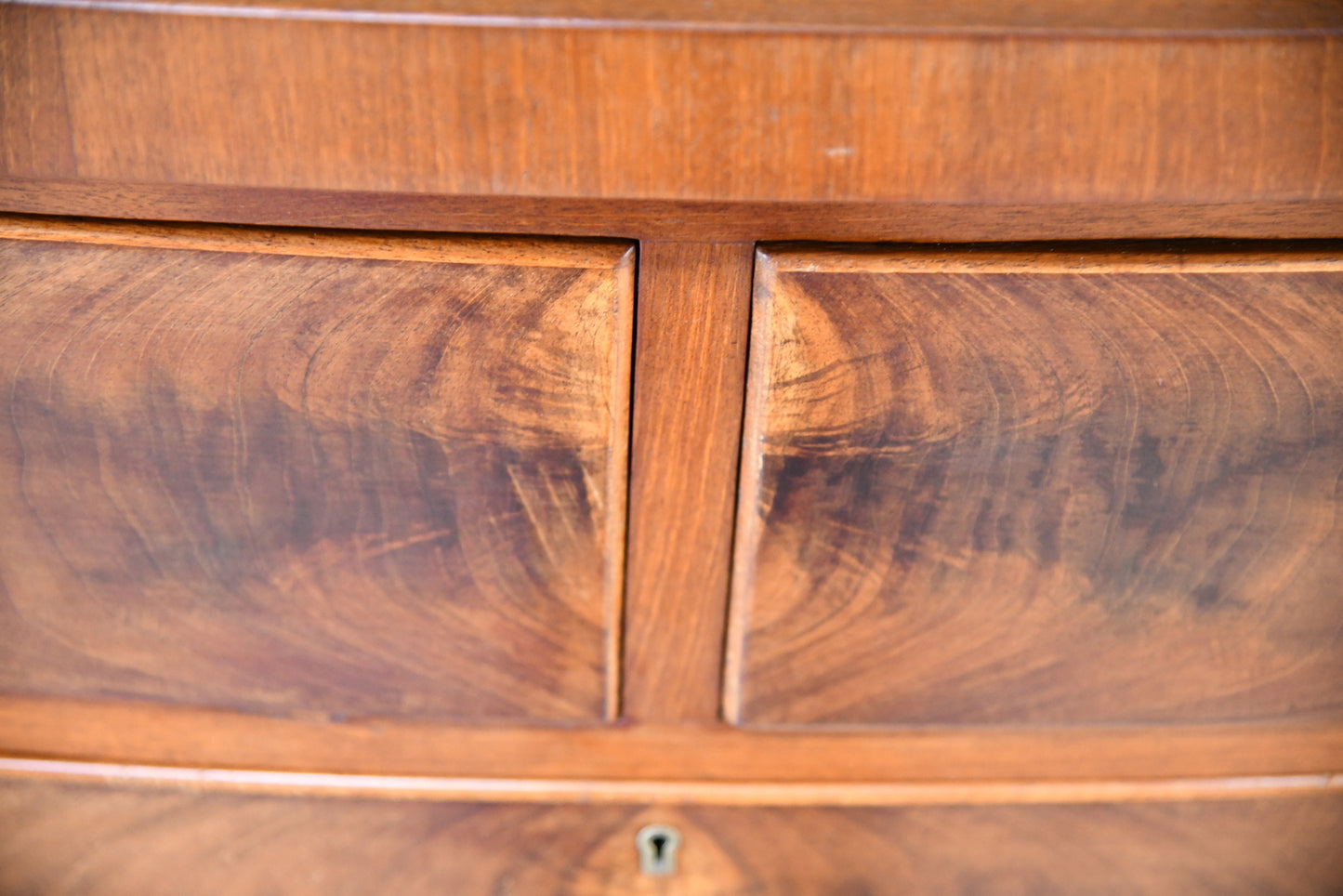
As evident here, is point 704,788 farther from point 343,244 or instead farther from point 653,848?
point 343,244

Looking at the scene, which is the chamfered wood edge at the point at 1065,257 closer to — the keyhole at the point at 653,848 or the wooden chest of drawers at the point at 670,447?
the wooden chest of drawers at the point at 670,447

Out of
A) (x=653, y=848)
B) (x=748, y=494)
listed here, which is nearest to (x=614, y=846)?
(x=653, y=848)

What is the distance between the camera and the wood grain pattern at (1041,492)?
214 millimetres

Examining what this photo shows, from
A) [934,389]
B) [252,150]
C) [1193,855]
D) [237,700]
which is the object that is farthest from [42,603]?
[1193,855]

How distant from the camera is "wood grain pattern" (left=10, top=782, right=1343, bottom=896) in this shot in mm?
303

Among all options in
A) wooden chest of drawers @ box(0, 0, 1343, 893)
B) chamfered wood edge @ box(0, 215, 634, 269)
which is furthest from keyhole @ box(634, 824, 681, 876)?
chamfered wood edge @ box(0, 215, 634, 269)

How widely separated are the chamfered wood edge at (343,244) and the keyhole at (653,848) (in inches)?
8.3

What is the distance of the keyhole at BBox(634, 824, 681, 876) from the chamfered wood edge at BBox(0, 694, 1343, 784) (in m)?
0.02

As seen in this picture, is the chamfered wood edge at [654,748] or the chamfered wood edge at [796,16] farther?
the chamfered wood edge at [654,748]

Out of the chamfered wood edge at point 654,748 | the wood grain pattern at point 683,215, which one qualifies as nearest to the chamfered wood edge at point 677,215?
the wood grain pattern at point 683,215

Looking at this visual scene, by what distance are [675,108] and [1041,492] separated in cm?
15

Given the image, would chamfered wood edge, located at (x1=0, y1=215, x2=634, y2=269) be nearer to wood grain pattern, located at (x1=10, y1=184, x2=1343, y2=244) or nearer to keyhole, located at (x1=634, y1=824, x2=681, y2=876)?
wood grain pattern, located at (x1=10, y1=184, x2=1343, y2=244)

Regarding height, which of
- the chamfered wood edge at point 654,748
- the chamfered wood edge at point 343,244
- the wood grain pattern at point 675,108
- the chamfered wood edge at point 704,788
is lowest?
the chamfered wood edge at point 704,788

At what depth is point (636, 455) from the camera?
24 centimetres
